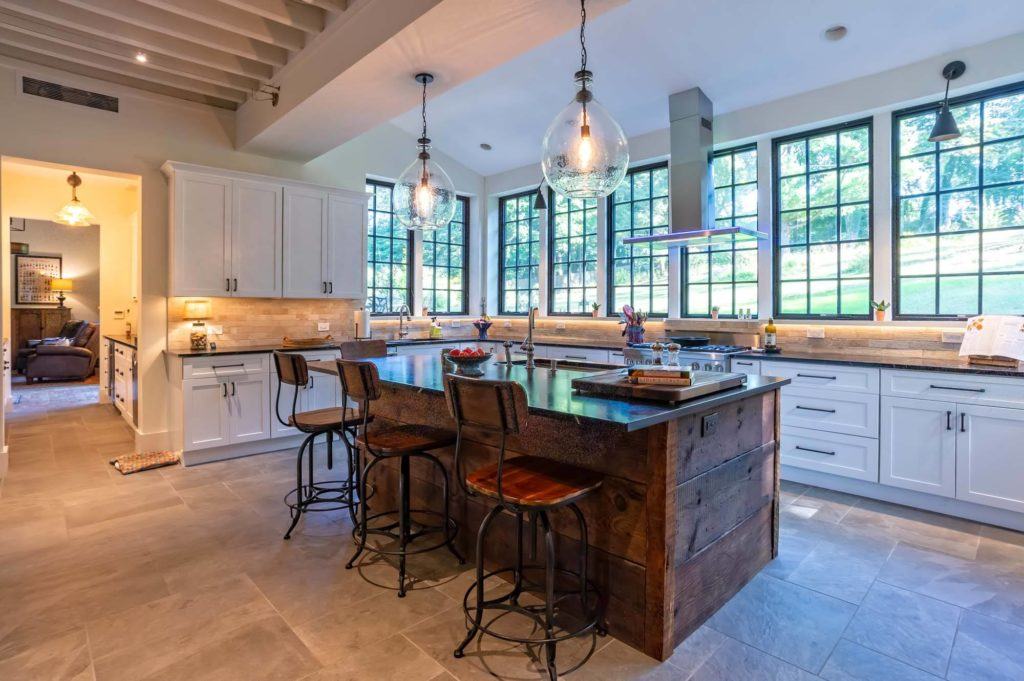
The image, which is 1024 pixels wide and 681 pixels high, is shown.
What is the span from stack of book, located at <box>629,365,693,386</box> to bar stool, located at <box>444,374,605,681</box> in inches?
16.4

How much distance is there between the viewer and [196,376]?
4.45m

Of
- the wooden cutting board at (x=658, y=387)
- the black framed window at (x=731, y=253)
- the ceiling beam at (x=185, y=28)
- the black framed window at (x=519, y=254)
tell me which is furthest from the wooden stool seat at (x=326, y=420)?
the black framed window at (x=519, y=254)

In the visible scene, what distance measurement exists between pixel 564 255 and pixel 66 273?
10.3 metres

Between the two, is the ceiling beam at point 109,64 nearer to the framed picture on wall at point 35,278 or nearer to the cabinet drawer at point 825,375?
the cabinet drawer at point 825,375

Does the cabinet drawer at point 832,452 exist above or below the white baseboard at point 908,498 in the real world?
above

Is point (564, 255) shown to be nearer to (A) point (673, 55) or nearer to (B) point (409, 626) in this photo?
(A) point (673, 55)

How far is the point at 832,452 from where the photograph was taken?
3.83m

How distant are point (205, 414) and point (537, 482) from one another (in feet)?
12.0

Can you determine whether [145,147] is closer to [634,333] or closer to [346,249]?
[346,249]

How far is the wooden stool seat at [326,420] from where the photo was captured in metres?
3.06

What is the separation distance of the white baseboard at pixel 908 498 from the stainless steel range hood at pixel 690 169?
2.01 meters

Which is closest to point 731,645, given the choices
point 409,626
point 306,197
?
point 409,626

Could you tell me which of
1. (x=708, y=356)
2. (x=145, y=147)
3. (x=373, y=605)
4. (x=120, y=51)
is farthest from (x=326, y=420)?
(x=145, y=147)

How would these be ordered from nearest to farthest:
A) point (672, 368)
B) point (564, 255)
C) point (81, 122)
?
point (672, 368) → point (81, 122) → point (564, 255)
